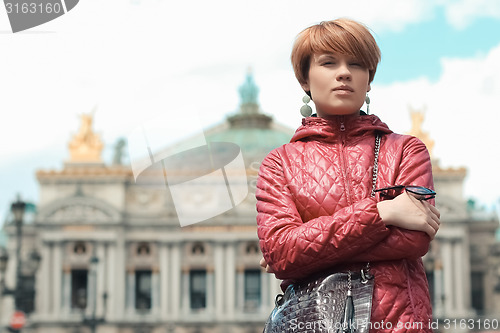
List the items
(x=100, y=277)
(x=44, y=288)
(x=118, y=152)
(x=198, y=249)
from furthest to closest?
(x=118, y=152) → (x=198, y=249) → (x=44, y=288) → (x=100, y=277)

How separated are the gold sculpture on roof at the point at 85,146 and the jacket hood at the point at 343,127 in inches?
1526

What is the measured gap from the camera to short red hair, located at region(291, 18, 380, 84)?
2180mm

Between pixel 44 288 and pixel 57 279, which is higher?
pixel 57 279

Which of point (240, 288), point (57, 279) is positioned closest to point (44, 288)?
point (57, 279)

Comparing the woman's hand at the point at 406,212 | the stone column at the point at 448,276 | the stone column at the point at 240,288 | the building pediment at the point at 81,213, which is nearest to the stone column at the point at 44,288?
the building pediment at the point at 81,213

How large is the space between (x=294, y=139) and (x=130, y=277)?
125ft

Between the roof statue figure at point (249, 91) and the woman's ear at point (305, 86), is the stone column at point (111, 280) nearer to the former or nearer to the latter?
the roof statue figure at point (249, 91)

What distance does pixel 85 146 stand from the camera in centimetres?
4066

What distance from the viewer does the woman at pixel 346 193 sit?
6.67 feet

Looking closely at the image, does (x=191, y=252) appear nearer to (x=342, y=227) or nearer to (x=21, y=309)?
(x=21, y=309)

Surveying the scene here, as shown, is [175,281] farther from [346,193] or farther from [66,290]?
[346,193]

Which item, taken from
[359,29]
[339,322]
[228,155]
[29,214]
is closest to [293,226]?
[339,322]

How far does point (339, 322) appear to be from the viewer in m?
1.98

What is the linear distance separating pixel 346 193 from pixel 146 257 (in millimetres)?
38442
